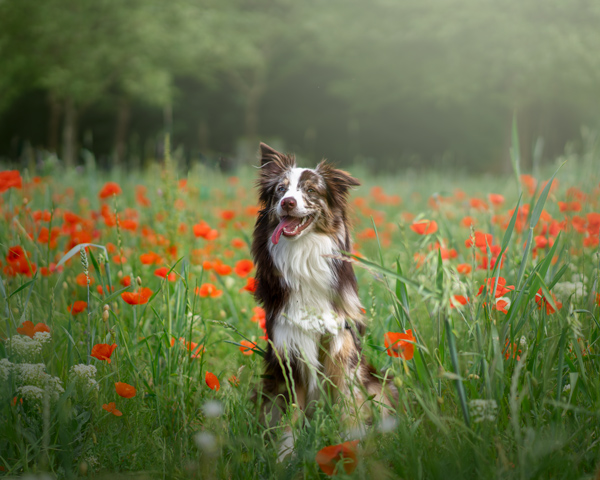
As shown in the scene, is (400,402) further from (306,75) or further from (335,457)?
(306,75)

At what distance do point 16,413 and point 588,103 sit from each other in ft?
79.4

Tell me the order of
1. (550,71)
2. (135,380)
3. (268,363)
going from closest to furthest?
(135,380), (268,363), (550,71)

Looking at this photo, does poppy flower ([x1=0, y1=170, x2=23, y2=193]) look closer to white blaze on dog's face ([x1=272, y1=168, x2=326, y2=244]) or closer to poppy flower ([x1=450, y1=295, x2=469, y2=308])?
white blaze on dog's face ([x1=272, y1=168, x2=326, y2=244])

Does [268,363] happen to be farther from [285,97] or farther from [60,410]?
[285,97]

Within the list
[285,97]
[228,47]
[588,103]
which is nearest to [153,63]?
[228,47]

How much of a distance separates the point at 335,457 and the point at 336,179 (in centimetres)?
114

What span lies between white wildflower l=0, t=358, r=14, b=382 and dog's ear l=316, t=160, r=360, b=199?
134cm

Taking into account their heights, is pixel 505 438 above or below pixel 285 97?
below

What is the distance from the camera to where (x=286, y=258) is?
72.4 inches

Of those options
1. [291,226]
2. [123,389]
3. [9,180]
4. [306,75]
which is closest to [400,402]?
[291,226]

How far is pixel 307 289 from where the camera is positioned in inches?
71.1

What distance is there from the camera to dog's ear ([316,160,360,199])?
1.95 metres

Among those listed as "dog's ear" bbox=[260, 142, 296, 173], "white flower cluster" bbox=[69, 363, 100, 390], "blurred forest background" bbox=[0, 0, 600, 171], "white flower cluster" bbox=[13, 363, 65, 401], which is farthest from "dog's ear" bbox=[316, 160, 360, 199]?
"blurred forest background" bbox=[0, 0, 600, 171]

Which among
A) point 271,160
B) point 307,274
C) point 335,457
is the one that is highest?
point 271,160
